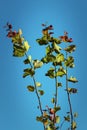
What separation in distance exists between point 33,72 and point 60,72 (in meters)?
0.39

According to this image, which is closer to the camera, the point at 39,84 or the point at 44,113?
the point at 44,113

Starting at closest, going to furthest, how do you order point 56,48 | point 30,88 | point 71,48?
point 56,48 → point 30,88 → point 71,48

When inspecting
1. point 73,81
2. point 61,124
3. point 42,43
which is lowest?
point 61,124

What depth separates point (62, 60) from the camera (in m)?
4.25

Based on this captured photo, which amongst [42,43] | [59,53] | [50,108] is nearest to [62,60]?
[59,53]

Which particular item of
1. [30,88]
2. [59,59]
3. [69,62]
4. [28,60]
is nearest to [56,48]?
[59,59]

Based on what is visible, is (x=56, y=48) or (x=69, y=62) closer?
(x=56, y=48)

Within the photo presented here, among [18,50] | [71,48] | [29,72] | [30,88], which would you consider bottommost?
[30,88]

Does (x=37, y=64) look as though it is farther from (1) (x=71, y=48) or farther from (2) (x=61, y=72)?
(1) (x=71, y=48)

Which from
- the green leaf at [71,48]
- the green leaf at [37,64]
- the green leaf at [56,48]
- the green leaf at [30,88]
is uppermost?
the green leaf at [71,48]

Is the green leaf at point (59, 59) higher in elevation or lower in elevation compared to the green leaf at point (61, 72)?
higher

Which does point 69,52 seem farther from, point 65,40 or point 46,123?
point 46,123

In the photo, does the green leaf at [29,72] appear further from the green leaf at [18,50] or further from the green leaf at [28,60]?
the green leaf at [18,50]

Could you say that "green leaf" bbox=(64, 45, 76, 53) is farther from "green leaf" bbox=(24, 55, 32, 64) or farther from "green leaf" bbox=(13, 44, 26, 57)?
"green leaf" bbox=(13, 44, 26, 57)
